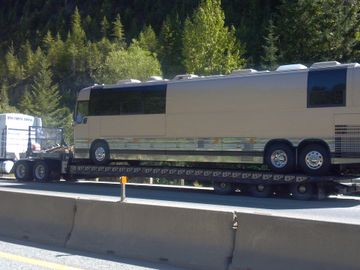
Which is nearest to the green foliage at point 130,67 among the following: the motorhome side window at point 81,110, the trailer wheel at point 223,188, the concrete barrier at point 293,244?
the motorhome side window at point 81,110

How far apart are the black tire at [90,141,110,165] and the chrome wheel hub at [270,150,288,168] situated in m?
6.75

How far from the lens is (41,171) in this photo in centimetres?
2434

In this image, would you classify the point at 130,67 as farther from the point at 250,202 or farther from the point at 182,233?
the point at 182,233

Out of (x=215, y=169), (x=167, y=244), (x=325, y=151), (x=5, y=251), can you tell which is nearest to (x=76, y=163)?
(x=215, y=169)

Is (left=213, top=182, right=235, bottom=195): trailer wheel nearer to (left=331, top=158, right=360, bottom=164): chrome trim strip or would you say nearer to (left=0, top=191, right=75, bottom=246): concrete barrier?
(left=331, top=158, right=360, bottom=164): chrome trim strip

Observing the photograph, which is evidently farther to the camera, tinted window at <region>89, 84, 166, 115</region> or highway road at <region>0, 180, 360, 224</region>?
tinted window at <region>89, 84, 166, 115</region>

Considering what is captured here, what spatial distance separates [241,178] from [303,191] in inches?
72.3

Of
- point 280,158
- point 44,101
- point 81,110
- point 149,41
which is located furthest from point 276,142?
point 44,101

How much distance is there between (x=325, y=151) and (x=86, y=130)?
9404 mm

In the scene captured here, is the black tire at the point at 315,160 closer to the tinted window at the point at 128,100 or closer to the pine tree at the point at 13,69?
the tinted window at the point at 128,100

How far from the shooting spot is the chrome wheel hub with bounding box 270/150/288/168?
1719 centimetres

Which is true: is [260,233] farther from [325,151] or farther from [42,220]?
[325,151]

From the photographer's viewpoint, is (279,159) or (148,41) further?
(148,41)

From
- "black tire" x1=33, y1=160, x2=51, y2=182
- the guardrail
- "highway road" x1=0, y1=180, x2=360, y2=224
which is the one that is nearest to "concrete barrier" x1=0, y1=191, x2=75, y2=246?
the guardrail
